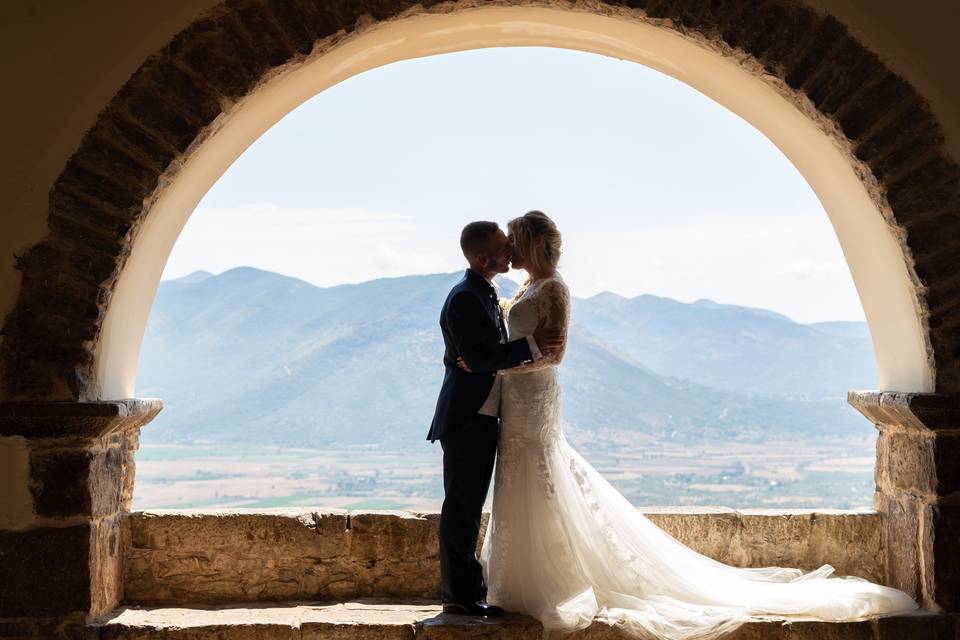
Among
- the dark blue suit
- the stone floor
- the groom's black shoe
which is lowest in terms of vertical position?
the stone floor

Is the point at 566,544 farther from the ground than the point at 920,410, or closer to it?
closer to it

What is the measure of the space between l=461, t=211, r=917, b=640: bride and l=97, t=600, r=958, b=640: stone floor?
65mm

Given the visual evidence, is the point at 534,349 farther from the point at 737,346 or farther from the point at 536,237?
the point at 737,346

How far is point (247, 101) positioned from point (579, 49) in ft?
4.83

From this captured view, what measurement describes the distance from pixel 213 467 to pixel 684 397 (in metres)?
8.13

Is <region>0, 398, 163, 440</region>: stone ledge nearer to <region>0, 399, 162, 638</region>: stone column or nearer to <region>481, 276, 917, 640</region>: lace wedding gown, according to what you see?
<region>0, 399, 162, 638</region>: stone column

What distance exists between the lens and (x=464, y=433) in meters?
3.65

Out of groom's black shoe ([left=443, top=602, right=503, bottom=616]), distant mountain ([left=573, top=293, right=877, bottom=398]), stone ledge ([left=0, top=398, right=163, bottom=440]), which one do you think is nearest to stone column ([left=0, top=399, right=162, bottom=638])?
stone ledge ([left=0, top=398, right=163, bottom=440])

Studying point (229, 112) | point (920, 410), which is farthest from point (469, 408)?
point (920, 410)

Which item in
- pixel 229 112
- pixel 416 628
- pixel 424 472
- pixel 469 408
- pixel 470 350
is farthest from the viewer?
pixel 424 472

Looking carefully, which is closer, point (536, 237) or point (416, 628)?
point (416, 628)

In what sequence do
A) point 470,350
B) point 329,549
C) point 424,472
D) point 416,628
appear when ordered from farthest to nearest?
point 424,472 < point 329,549 < point 470,350 < point 416,628

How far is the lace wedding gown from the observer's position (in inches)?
140

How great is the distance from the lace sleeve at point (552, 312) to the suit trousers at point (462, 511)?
35 cm
